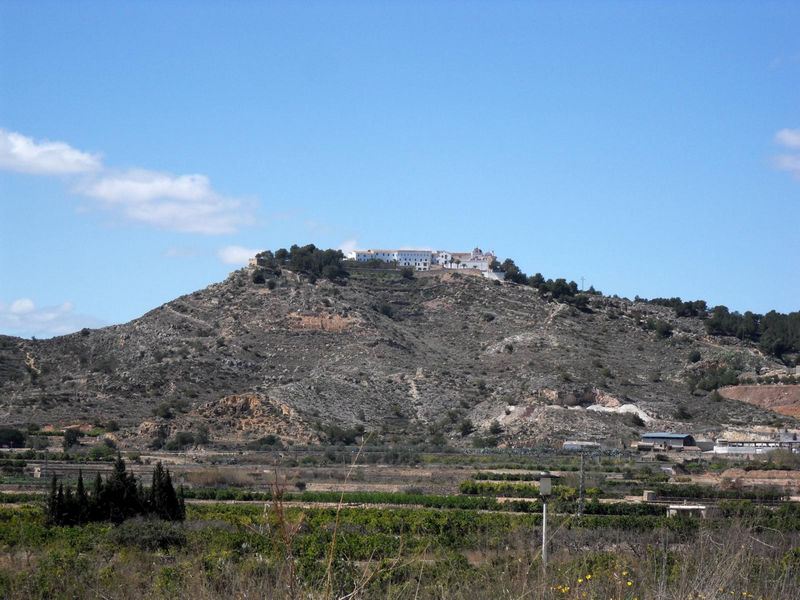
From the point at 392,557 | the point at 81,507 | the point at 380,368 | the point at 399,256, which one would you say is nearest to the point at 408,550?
the point at 392,557

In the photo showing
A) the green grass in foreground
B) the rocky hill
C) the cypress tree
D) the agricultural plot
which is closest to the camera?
the green grass in foreground

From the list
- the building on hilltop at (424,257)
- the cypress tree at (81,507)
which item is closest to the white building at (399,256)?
the building on hilltop at (424,257)

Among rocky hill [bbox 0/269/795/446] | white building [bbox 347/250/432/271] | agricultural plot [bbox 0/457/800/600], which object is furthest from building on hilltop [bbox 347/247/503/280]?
agricultural plot [bbox 0/457/800/600]

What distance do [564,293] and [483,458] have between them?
4690 cm

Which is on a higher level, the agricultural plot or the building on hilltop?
the building on hilltop

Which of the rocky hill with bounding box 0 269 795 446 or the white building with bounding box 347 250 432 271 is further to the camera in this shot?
the white building with bounding box 347 250 432 271

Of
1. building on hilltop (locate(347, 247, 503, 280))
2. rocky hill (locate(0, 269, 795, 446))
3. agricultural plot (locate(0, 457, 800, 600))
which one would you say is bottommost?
agricultural plot (locate(0, 457, 800, 600))

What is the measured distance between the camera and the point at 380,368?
269 ft

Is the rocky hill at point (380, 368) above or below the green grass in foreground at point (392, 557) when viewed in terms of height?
above

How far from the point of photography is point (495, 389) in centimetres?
7894

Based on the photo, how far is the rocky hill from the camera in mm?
69938

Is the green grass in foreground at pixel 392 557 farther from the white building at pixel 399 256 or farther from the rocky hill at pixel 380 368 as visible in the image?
the white building at pixel 399 256

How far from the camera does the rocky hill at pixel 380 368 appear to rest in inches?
2753

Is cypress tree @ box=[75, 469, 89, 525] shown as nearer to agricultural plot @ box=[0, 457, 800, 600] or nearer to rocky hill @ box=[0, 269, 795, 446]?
agricultural plot @ box=[0, 457, 800, 600]
